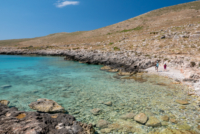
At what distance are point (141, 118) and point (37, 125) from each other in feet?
21.5

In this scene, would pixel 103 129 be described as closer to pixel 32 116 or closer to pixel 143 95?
pixel 32 116

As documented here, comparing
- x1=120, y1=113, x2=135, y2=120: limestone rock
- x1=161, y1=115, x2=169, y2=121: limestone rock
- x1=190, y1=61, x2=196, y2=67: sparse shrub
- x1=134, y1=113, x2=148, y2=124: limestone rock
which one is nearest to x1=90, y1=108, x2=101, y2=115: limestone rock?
x1=120, y1=113, x2=135, y2=120: limestone rock

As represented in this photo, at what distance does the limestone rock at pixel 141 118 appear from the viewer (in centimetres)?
784

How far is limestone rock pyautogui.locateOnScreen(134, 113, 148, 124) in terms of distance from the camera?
25.7 feet

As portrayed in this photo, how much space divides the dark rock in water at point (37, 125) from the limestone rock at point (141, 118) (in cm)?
353

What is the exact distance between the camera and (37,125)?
5.37m

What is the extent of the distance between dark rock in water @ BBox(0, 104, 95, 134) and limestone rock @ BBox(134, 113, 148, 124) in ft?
11.6

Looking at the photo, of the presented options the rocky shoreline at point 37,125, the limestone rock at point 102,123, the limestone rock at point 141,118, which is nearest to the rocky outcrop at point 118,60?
the limestone rock at point 141,118

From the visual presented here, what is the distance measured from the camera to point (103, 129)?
728cm

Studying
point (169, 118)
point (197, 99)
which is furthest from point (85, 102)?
point (197, 99)

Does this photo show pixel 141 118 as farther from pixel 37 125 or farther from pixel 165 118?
pixel 37 125

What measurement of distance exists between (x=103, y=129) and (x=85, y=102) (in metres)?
4.23

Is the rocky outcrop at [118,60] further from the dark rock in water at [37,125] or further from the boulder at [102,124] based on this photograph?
the dark rock in water at [37,125]

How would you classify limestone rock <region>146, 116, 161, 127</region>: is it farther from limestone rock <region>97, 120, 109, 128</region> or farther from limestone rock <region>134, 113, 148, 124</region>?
limestone rock <region>97, 120, 109, 128</region>
